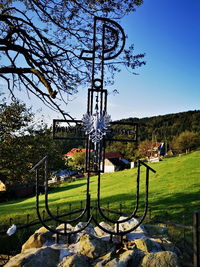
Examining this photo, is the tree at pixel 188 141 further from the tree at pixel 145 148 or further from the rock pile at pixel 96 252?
the rock pile at pixel 96 252

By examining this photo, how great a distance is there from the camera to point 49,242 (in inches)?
219

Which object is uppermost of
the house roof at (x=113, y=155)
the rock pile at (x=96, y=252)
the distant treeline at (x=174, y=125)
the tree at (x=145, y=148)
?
the distant treeline at (x=174, y=125)

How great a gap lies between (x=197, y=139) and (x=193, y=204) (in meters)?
43.3

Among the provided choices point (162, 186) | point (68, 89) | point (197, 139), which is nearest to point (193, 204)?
point (162, 186)

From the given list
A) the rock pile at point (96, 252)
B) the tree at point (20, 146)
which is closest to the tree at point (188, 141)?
the tree at point (20, 146)

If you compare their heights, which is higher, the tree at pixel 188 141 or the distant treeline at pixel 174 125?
the distant treeline at pixel 174 125

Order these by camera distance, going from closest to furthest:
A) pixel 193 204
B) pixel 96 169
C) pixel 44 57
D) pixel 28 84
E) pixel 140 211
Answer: pixel 96 169 → pixel 44 57 → pixel 28 84 → pixel 140 211 → pixel 193 204

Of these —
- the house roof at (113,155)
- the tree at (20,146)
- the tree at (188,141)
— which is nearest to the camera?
the tree at (20,146)

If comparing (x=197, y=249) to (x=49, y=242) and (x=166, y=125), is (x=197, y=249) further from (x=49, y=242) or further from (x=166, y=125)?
(x=166, y=125)

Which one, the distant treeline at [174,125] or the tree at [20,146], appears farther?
the distant treeline at [174,125]

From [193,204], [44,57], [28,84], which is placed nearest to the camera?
[44,57]

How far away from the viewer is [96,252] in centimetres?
489

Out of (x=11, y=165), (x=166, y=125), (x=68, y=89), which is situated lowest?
(x=11, y=165)

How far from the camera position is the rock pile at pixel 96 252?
446 centimetres
